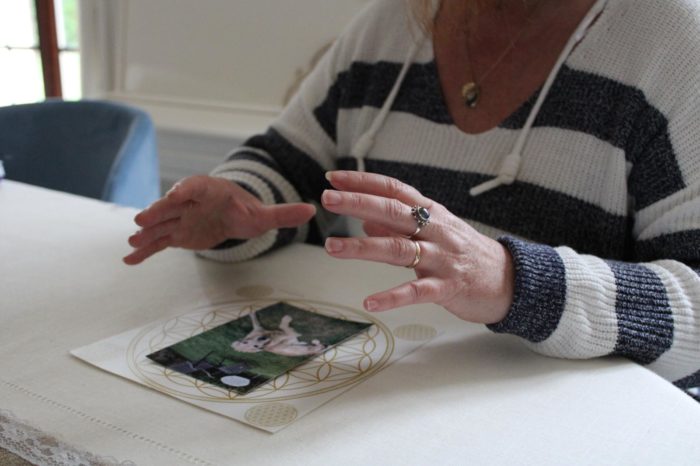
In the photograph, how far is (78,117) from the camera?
5.24ft

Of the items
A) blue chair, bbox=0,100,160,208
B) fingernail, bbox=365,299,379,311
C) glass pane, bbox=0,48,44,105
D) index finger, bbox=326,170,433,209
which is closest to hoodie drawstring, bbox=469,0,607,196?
index finger, bbox=326,170,433,209

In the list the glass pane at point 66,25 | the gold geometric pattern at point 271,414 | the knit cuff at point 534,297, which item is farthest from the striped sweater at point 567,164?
the glass pane at point 66,25

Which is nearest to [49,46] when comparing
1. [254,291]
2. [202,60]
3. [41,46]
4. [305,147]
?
[41,46]

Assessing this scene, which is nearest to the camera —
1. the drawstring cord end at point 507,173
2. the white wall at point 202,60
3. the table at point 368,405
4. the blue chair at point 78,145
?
the table at point 368,405

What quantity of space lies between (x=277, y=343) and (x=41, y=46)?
230 cm

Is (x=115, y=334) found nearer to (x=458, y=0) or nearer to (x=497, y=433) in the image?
(x=497, y=433)

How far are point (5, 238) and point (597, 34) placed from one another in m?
0.79

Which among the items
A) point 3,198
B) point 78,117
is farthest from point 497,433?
point 78,117

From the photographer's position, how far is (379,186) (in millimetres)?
637

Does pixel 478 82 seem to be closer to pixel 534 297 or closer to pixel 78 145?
pixel 534 297

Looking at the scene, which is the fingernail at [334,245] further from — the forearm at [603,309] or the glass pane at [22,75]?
the glass pane at [22,75]

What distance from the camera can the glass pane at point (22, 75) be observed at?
2607mm

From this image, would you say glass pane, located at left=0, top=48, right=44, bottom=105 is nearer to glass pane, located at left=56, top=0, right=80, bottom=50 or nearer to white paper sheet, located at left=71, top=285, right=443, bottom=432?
glass pane, located at left=56, top=0, right=80, bottom=50

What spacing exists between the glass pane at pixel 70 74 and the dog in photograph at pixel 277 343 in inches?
85.9
